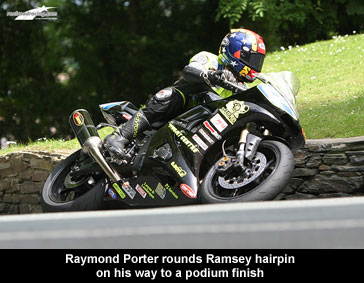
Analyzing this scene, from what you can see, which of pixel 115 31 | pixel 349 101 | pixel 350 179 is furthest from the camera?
pixel 115 31

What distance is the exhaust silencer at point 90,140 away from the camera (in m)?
5.07

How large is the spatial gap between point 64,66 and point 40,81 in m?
0.98

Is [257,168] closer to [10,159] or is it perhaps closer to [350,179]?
[350,179]

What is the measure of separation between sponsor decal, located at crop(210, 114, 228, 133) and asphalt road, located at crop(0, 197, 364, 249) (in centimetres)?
313

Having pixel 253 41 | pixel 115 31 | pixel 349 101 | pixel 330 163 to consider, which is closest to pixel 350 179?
pixel 330 163

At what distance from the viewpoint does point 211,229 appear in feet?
4.88

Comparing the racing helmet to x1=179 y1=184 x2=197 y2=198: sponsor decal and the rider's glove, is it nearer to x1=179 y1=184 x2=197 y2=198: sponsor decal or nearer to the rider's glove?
the rider's glove

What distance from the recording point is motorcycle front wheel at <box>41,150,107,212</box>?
5152mm

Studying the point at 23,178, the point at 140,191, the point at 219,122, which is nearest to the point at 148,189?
the point at 140,191

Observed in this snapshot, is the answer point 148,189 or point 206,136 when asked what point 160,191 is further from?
point 206,136

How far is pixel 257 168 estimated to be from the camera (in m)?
4.38

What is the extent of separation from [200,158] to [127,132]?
74 centimetres
